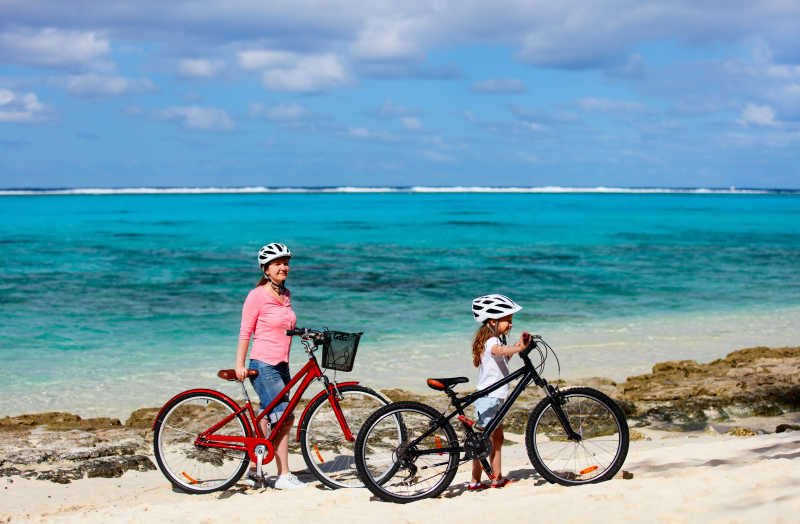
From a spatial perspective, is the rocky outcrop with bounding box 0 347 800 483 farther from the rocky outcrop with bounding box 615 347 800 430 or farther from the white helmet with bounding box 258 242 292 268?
the white helmet with bounding box 258 242 292 268

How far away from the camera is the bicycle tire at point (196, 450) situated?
19.2 feet

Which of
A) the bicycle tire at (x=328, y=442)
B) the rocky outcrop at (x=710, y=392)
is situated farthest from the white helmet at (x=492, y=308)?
the rocky outcrop at (x=710, y=392)

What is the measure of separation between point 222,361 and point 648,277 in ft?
53.5

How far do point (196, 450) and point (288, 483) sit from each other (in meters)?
1.01

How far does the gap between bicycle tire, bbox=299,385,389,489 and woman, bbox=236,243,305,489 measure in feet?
0.73

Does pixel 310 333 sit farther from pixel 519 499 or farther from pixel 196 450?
pixel 519 499

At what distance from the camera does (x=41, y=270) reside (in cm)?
2539

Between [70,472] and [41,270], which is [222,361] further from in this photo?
[41,270]

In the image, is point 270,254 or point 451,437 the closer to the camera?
point 451,437

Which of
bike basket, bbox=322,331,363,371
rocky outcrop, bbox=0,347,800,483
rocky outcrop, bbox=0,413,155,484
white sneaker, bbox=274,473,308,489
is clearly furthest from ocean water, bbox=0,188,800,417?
bike basket, bbox=322,331,363,371

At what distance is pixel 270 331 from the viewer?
5785 millimetres

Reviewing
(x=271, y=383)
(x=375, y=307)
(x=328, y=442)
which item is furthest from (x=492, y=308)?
(x=375, y=307)

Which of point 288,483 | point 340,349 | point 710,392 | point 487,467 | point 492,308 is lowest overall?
point 288,483

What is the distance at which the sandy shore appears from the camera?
4.86 m
